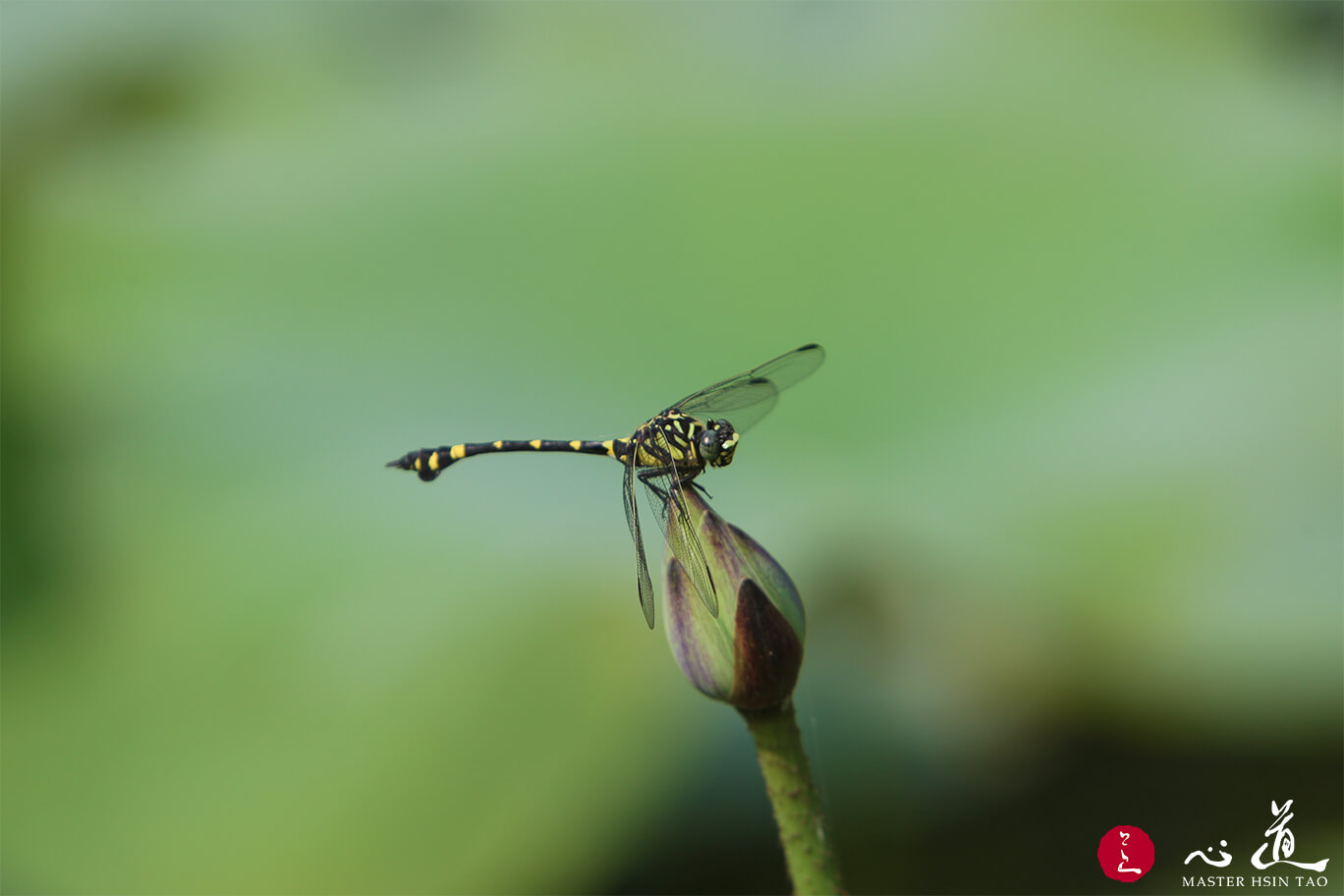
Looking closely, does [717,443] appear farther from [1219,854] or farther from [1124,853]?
[1219,854]

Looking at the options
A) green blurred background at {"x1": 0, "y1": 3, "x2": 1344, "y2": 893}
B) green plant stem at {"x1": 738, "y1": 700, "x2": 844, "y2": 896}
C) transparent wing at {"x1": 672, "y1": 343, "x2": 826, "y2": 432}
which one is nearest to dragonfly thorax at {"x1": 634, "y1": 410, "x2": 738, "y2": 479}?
transparent wing at {"x1": 672, "y1": 343, "x2": 826, "y2": 432}

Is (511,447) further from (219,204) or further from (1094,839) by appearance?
(219,204)

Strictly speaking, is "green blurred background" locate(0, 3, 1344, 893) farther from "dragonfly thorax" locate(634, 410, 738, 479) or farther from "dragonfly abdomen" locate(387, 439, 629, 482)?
"dragonfly thorax" locate(634, 410, 738, 479)

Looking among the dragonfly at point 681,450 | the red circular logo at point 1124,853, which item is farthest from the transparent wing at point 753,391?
the red circular logo at point 1124,853

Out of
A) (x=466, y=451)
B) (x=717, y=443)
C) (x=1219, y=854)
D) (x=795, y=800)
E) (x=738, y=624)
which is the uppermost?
(x=466, y=451)

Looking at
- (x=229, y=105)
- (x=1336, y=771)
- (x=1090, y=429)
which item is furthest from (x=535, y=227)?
(x=1336, y=771)

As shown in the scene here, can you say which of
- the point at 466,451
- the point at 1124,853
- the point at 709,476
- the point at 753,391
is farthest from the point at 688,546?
the point at 1124,853

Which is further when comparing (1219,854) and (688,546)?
(1219,854)

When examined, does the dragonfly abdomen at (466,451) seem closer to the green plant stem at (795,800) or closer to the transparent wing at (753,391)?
the transparent wing at (753,391)
